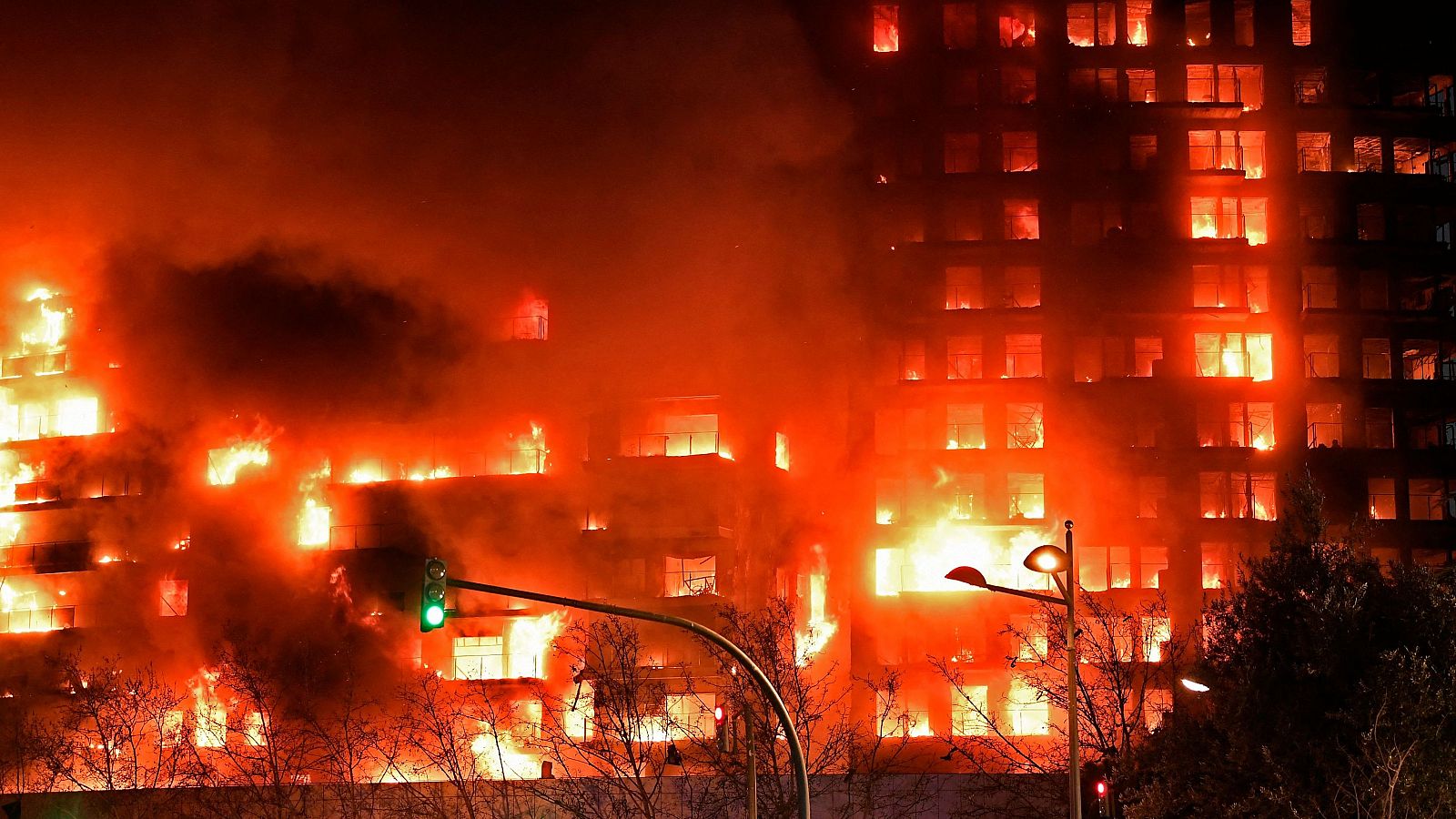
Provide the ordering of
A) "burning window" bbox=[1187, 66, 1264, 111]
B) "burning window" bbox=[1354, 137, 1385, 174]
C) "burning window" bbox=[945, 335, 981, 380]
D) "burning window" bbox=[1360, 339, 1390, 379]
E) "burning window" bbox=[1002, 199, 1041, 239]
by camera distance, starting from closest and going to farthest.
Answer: "burning window" bbox=[945, 335, 981, 380] → "burning window" bbox=[1002, 199, 1041, 239] → "burning window" bbox=[1360, 339, 1390, 379] → "burning window" bbox=[1187, 66, 1264, 111] → "burning window" bbox=[1354, 137, 1385, 174]

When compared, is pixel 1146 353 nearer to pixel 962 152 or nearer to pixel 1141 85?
pixel 962 152

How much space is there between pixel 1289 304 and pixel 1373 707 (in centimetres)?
4467

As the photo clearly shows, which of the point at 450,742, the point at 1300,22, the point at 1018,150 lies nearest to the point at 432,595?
the point at 450,742

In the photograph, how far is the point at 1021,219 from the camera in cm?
6781

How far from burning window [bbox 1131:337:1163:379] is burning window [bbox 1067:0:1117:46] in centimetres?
1336

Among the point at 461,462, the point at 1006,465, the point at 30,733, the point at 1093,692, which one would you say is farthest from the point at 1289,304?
the point at 30,733

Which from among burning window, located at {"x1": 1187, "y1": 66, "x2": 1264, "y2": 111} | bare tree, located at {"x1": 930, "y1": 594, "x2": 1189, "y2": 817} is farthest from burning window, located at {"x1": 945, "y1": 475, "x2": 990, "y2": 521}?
burning window, located at {"x1": 1187, "y1": 66, "x2": 1264, "y2": 111}

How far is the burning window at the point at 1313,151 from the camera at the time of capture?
70.2 metres

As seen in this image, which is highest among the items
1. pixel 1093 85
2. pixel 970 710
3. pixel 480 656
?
pixel 1093 85

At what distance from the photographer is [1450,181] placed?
72375 millimetres

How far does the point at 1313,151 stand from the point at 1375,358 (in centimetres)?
959

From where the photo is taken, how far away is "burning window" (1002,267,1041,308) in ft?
220

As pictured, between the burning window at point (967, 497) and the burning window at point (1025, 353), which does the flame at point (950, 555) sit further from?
the burning window at point (1025, 353)

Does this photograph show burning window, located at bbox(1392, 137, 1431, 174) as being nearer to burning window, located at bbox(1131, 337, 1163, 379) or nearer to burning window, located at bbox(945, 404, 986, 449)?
burning window, located at bbox(1131, 337, 1163, 379)
